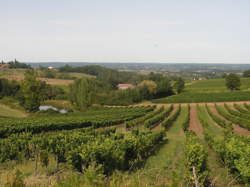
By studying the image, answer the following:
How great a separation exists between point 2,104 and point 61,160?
2560 inches

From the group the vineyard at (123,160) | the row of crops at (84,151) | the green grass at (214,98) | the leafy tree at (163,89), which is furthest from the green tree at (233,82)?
the row of crops at (84,151)

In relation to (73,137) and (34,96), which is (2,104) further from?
(73,137)

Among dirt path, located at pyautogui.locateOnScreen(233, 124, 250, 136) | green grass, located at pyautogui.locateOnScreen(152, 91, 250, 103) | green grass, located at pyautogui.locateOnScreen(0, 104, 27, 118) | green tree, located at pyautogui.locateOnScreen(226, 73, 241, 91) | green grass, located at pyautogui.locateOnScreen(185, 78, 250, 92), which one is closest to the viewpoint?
dirt path, located at pyautogui.locateOnScreen(233, 124, 250, 136)

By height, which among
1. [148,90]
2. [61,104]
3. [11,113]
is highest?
[148,90]

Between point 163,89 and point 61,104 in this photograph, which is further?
point 163,89

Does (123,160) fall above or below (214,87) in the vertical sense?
above

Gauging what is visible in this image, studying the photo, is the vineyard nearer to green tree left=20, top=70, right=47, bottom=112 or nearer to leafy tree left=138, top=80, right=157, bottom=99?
green tree left=20, top=70, right=47, bottom=112

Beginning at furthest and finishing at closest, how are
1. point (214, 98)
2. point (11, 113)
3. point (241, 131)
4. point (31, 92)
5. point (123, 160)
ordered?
point (214, 98)
point (11, 113)
point (31, 92)
point (241, 131)
point (123, 160)

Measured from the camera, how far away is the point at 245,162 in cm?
1212

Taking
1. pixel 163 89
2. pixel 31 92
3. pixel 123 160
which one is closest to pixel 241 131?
pixel 123 160

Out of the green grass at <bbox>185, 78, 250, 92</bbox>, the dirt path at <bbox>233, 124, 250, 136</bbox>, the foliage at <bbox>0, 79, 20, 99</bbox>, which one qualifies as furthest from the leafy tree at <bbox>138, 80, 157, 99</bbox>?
the dirt path at <bbox>233, 124, 250, 136</bbox>

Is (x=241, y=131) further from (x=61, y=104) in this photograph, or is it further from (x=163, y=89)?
(x=61, y=104)

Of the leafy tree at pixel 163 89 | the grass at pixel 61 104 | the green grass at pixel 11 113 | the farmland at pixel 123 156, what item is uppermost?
the farmland at pixel 123 156

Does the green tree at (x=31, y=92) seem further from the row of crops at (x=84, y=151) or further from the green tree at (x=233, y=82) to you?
the green tree at (x=233, y=82)
